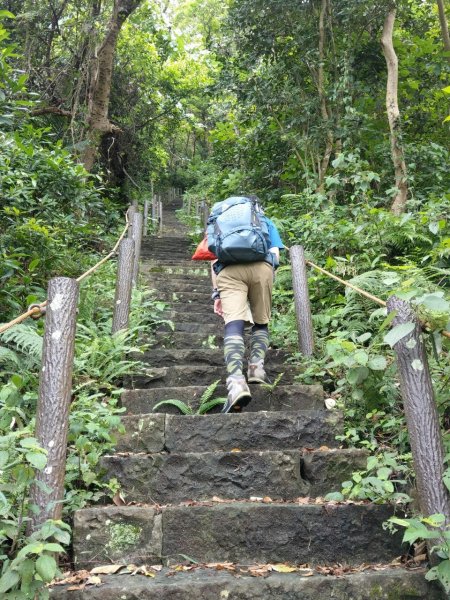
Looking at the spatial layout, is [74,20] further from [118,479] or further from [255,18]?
[118,479]

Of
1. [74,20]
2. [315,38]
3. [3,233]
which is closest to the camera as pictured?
[3,233]

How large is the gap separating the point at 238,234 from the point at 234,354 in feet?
2.53

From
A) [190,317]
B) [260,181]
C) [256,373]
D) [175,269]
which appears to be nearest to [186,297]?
[190,317]

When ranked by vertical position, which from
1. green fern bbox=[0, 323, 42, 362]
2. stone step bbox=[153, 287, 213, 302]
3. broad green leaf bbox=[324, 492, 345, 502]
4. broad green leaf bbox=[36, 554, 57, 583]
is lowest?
broad green leaf bbox=[36, 554, 57, 583]

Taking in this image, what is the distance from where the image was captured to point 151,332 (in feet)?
17.9

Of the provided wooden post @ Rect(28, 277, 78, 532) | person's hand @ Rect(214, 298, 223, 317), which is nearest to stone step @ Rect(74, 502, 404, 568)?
wooden post @ Rect(28, 277, 78, 532)

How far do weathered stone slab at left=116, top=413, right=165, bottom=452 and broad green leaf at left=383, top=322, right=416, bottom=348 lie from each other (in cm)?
158

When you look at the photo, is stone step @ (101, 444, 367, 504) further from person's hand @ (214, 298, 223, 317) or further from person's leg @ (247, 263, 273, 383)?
person's hand @ (214, 298, 223, 317)

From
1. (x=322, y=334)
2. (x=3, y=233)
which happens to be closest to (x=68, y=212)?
(x=3, y=233)

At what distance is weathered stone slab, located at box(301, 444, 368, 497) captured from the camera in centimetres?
316

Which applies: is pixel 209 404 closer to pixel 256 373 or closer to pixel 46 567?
pixel 256 373

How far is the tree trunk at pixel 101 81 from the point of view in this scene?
33.6 feet

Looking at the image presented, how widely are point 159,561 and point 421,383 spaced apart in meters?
1.40

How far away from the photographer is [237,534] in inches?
108
